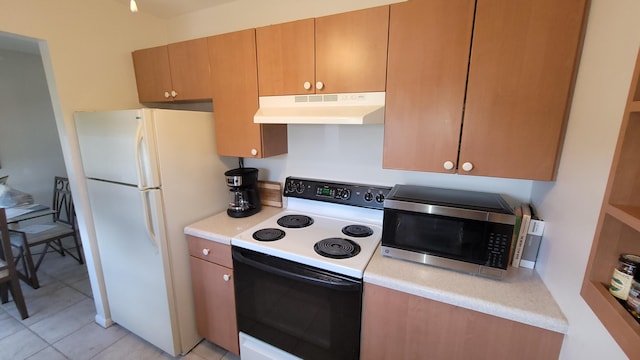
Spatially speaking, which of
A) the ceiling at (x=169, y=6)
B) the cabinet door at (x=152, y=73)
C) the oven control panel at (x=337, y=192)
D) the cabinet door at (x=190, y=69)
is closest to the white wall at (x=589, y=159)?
the oven control panel at (x=337, y=192)

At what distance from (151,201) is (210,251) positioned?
0.46m

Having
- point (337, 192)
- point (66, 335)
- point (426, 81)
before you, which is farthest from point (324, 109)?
point (66, 335)

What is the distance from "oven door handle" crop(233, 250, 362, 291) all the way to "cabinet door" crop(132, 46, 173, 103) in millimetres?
1417

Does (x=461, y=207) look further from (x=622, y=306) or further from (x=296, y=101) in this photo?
(x=296, y=101)

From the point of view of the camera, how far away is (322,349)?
138cm

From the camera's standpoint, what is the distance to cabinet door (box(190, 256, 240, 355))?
1.67 meters

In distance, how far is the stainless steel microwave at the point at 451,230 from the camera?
44.3 inches

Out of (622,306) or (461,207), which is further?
(461,207)

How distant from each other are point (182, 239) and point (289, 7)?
5.63 ft

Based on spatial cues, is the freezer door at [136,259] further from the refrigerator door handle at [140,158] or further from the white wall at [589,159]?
A: the white wall at [589,159]

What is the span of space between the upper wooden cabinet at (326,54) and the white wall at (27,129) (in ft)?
12.3

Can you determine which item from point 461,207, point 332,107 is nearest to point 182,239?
point 332,107

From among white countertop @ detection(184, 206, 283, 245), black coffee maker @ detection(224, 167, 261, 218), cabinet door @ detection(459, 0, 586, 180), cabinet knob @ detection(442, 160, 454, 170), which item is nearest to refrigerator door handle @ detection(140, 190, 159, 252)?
white countertop @ detection(184, 206, 283, 245)

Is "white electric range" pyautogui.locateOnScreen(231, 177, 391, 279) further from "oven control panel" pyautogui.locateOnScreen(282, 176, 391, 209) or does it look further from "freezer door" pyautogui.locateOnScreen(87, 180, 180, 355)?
"freezer door" pyautogui.locateOnScreen(87, 180, 180, 355)
